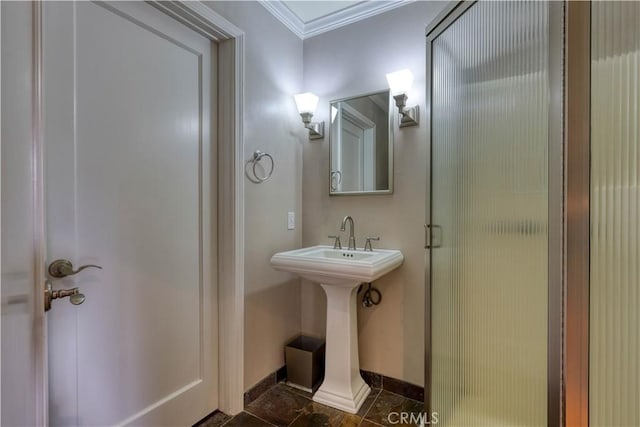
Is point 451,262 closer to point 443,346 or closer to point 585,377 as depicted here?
point 443,346

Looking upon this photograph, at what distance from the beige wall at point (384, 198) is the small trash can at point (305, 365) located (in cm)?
19

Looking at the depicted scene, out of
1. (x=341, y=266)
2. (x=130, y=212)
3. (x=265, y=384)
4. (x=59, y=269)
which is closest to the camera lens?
(x=59, y=269)

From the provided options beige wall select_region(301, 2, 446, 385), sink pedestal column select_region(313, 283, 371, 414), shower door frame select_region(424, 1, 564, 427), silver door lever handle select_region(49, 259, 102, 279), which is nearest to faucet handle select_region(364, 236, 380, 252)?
beige wall select_region(301, 2, 446, 385)

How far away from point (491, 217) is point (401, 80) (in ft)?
3.35

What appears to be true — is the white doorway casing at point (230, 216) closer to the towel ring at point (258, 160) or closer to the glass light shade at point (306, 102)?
the towel ring at point (258, 160)

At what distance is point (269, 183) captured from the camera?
1.84 m

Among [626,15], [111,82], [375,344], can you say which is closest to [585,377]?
[626,15]

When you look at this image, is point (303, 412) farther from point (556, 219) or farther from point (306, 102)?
point (306, 102)

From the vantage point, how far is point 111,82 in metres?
1.14

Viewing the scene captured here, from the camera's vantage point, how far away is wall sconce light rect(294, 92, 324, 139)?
1968 millimetres

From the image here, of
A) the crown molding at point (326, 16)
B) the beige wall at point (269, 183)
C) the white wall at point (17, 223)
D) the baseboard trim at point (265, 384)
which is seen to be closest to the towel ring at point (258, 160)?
the beige wall at point (269, 183)

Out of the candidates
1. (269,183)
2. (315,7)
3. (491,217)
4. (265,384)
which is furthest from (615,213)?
(315,7)

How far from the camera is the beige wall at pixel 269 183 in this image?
5.51 ft

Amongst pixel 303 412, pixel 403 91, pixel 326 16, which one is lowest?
pixel 303 412
